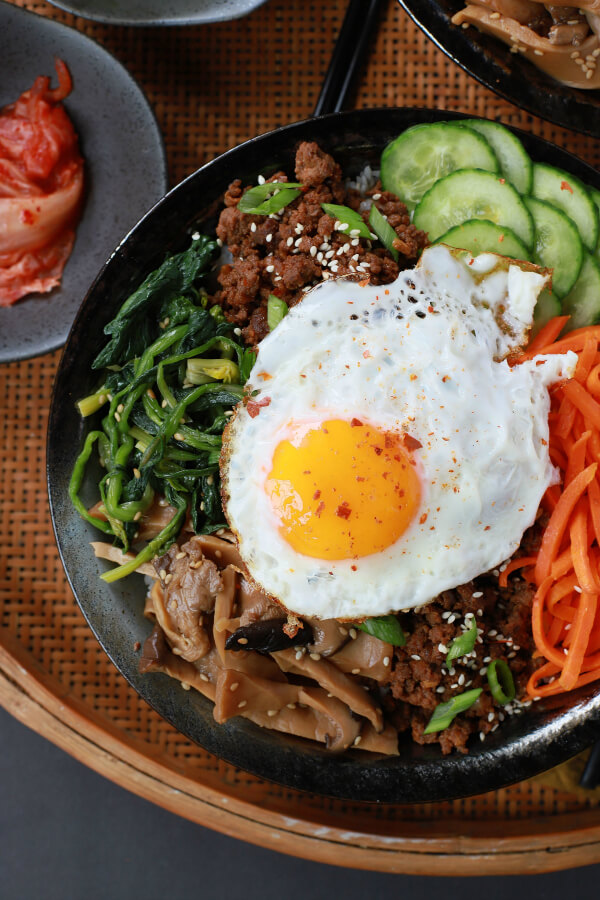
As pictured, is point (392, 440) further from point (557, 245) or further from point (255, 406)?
point (557, 245)

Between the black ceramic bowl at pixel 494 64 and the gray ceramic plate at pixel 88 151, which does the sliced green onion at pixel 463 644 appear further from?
the gray ceramic plate at pixel 88 151

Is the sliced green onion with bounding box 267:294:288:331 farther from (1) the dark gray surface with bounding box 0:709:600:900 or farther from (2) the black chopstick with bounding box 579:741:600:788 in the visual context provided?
(1) the dark gray surface with bounding box 0:709:600:900

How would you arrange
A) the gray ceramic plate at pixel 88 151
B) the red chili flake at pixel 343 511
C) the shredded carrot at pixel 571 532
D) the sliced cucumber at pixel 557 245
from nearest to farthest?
the red chili flake at pixel 343 511 < the shredded carrot at pixel 571 532 < the sliced cucumber at pixel 557 245 < the gray ceramic plate at pixel 88 151

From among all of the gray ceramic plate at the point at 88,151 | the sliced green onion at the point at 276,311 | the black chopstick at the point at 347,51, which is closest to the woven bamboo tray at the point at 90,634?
the black chopstick at the point at 347,51

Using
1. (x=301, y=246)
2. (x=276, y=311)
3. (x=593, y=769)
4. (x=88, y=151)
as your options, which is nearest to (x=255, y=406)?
(x=276, y=311)

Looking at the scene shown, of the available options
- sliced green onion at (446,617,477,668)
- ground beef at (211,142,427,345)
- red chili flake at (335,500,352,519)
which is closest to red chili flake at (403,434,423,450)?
red chili flake at (335,500,352,519)
